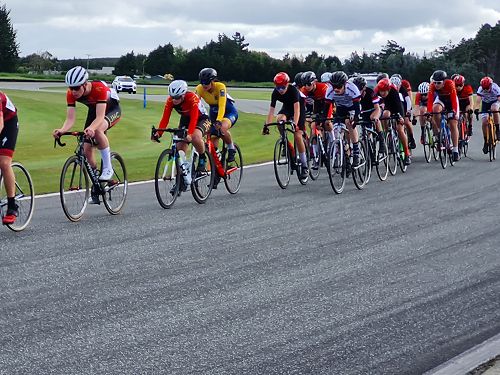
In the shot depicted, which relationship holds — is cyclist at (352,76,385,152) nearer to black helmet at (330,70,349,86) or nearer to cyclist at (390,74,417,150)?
black helmet at (330,70,349,86)

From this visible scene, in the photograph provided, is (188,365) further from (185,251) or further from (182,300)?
(185,251)

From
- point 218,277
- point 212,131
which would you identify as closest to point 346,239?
point 218,277

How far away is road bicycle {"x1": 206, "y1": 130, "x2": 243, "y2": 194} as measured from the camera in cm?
1411

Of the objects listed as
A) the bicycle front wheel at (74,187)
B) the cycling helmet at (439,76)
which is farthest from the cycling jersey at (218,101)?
the cycling helmet at (439,76)

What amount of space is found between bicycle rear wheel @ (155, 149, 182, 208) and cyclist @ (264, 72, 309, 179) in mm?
2651

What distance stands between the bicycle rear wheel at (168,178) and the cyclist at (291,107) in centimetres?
265

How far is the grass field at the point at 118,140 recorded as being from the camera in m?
20.1

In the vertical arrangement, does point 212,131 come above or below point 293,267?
above

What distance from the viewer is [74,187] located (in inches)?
459

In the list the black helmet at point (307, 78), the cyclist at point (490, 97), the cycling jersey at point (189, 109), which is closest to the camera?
the cycling jersey at point (189, 109)

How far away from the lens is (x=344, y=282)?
8.20 m

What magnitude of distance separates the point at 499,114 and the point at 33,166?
1081 cm

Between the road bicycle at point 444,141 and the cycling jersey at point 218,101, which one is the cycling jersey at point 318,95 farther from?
the road bicycle at point 444,141

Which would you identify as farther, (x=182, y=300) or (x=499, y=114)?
(x=499, y=114)
